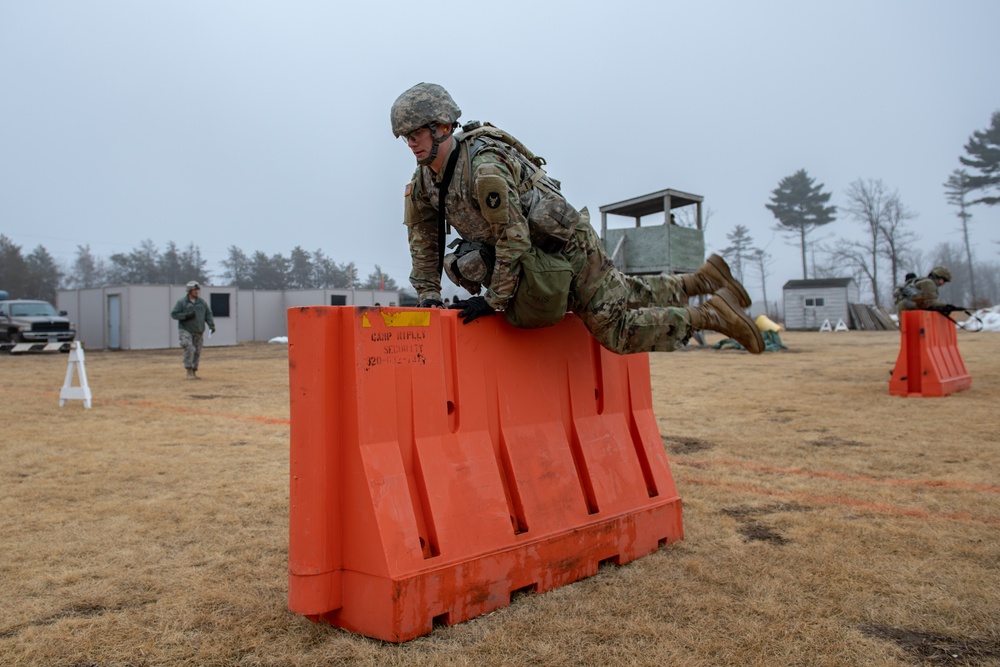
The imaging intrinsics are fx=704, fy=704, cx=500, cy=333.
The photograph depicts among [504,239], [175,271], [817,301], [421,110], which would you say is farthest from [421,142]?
[175,271]

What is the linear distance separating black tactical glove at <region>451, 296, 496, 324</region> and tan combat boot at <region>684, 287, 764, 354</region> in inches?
64.6

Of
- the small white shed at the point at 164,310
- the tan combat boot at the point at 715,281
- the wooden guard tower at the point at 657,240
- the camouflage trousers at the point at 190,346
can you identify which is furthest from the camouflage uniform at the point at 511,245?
the small white shed at the point at 164,310

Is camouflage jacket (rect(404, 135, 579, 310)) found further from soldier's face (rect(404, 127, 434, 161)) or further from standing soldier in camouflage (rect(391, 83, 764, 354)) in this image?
soldier's face (rect(404, 127, 434, 161))

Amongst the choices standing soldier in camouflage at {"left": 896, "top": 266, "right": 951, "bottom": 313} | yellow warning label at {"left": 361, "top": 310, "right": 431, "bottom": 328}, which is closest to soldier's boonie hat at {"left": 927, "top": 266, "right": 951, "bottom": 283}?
standing soldier in camouflage at {"left": 896, "top": 266, "right": 951, "bottom": 313}

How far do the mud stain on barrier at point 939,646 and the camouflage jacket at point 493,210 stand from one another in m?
1.92

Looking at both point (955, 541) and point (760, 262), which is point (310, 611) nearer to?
point (955, 541)

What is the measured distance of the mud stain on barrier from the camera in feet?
7.47

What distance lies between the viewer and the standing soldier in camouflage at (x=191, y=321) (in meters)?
14.0

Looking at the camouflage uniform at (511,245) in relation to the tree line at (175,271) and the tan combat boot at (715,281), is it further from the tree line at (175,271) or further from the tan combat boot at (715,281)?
the tree line at (175,271)

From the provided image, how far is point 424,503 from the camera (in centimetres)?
272

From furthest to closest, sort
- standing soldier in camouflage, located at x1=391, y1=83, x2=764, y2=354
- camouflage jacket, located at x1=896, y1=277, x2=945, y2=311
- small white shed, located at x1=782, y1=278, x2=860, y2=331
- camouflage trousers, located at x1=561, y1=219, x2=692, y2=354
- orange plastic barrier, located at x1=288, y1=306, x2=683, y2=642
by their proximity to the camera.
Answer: small white shed, located at x1=782, y1=278, x2=860, y2=331
camouflage jacket, located at x1=896, y1=277, x2=945, y2=311
camouflage trousers, located at x1=561, y1=219, x2=692, y2=354
standing soldier in camouflage, located at x1=391, y1=83, x2=764, y2=354
orange plastic barrier, located at x1=288, y1=306, x2=683, y2=642

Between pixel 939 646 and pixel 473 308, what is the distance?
82.0 inches

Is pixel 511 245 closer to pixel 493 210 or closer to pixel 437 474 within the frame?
pixel 493 210

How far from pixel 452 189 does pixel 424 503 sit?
A: 4.85 feet
